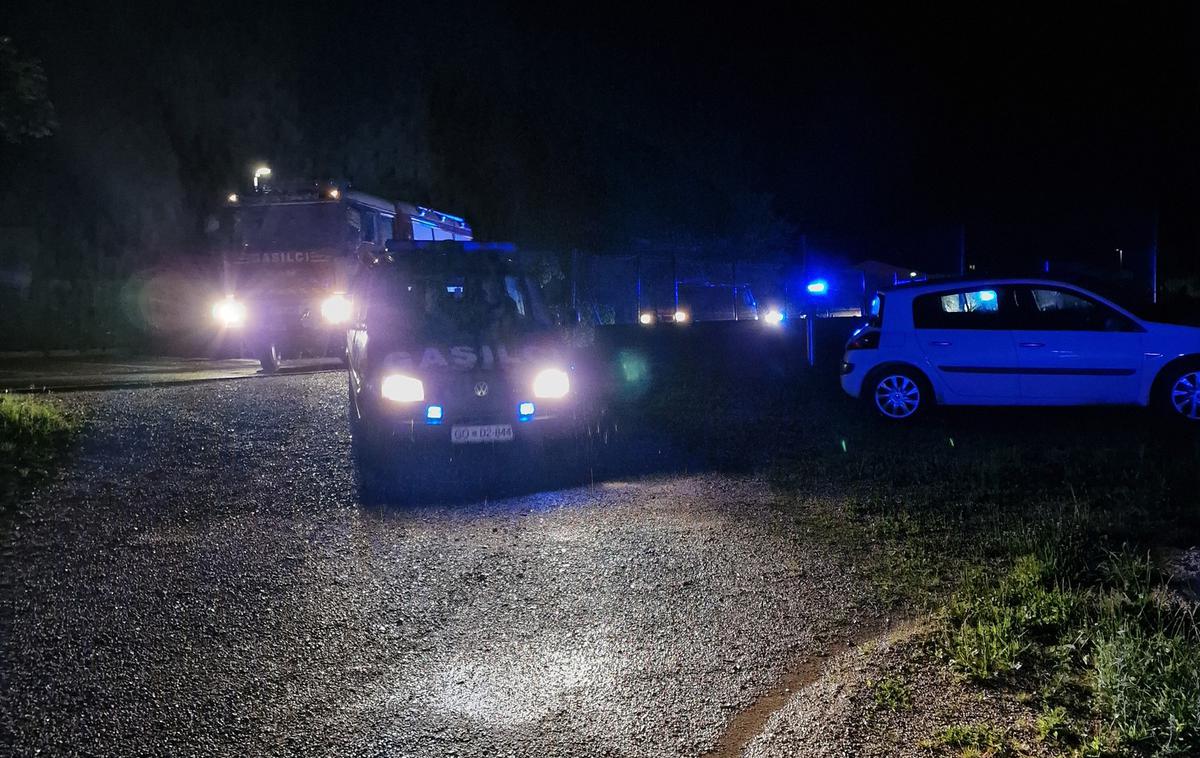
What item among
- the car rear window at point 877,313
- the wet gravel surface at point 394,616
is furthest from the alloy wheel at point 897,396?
the wet gravel surface at point 394,616

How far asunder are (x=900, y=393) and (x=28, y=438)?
9.29 metres

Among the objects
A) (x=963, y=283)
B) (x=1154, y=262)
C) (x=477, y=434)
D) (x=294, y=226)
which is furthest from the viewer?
(x=1154, y=262)

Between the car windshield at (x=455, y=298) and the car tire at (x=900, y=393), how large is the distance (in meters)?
3.96

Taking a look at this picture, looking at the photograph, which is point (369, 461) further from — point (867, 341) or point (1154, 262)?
point (1154, 262)

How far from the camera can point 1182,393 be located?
33.7ft

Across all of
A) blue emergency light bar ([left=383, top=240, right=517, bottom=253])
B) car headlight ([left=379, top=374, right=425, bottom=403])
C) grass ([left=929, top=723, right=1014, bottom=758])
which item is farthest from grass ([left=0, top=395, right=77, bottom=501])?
grass ([left=929, top=723, right=1014, bottom=758])

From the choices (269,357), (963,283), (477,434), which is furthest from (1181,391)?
(269,357)

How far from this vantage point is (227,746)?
149 inches

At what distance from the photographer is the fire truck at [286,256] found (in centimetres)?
1805

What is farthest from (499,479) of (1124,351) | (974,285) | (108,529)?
(1124,351)

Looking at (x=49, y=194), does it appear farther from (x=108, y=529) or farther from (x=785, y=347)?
(x=108, y=529)

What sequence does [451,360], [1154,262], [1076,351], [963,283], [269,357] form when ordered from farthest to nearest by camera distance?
[1154,262] → [269,357] → [963,283] → [1076,351] → [451,360]

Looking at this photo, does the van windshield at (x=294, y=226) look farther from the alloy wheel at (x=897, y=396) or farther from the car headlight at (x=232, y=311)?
the alloy wheel at (x=897, y=396)

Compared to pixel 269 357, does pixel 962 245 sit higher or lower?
higher
